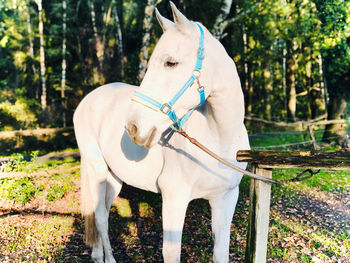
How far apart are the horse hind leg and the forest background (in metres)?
3.90

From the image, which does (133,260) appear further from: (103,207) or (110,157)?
(110,157)

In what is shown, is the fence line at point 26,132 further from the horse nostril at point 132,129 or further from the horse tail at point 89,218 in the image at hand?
the horse nostril at point 132,129

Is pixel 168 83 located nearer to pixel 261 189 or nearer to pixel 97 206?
pixel 261 189

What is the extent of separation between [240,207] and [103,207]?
2.67 metres

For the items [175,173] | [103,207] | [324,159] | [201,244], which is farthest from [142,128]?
[201,244]

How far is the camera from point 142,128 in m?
1.67

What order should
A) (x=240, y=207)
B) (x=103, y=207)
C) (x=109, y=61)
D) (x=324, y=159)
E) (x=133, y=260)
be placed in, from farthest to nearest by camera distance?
(x=109, y=61) < (x=240, y=207) < (x=133, y=260) < (x=103, y=207) < (x=324, y=159)

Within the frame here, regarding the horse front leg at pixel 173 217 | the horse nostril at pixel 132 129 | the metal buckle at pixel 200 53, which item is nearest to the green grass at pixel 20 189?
the horse front leg at pixel 173 217

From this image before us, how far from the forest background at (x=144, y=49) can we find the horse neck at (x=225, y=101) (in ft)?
16.7

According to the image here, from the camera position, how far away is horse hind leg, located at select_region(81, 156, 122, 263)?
321cm

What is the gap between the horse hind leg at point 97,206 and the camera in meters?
3.21

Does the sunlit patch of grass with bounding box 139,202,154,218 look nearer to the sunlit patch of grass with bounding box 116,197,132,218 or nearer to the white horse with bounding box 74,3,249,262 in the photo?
the sunlit patch of grass with bounding box 116,197,132,218

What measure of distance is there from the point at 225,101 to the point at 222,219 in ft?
3.58

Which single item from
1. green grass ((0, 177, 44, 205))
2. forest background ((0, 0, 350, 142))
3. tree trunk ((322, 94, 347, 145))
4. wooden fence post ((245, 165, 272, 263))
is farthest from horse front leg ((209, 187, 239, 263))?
tree trunk ((322, 94, 347, 145))
